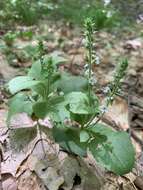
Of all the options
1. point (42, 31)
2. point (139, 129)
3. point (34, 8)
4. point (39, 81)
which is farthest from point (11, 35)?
point (39, 81)

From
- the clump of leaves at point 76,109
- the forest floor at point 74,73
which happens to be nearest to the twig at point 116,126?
the forest floor at point 74,73

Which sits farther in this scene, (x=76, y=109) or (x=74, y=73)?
(x=74, y=73)

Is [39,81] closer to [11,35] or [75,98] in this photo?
[75,98]

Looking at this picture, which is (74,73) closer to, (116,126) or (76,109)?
(116,126)

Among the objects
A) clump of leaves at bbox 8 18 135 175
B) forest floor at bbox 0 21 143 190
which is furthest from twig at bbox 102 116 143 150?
clump of leaves at bbox 8 18 135 175

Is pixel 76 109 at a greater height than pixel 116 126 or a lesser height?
greater

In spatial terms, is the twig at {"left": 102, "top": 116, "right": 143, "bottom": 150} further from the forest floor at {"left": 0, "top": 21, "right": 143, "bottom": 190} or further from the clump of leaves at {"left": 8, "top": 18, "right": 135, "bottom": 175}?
the clump of leaves at {"left": 8, "top": 18, "right": 135, "bottom": 175}

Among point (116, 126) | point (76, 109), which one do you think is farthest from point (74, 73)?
point (76, 109)
